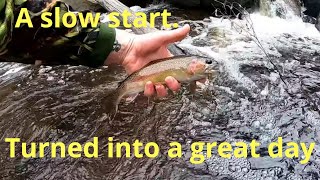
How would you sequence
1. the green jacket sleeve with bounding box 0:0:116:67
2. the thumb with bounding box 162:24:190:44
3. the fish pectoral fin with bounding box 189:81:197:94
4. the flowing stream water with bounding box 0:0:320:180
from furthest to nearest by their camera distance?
the fish pectoral fin with bounding box 189:81:197:94 < the flowing stream water with bounding box 0:0:320:180 < the thumb with bounding box 162:24:190:44 < the green jacket sleeve with bounding box 0:0:116:67

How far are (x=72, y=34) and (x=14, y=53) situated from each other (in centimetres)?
35

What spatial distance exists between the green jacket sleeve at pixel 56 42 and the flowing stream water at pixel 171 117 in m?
0.80

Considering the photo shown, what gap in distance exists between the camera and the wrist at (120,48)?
2.53 meters

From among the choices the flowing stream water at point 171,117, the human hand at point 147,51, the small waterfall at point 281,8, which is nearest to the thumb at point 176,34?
the human hand at point 147,51

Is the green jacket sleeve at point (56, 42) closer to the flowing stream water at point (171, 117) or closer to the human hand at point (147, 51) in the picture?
the human hand at point (147, 51)

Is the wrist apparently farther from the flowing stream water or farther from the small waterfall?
the small waterfall

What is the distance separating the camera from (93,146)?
3066 millimetres

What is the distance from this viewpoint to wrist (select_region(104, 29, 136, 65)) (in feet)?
8.30

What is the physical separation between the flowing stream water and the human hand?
2.03 ft

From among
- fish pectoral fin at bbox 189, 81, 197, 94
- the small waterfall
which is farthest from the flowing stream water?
the small waterfall

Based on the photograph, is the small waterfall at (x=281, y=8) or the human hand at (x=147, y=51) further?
the small waterfall at (x=281, y=8)

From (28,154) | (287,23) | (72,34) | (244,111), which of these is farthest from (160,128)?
(287,23)

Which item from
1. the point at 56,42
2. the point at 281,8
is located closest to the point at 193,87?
the point at 56,42

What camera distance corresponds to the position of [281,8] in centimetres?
747
